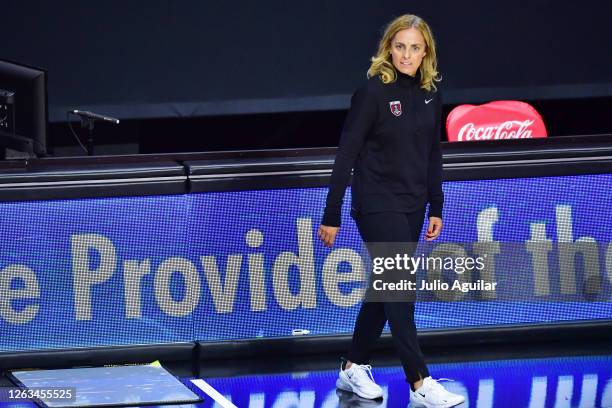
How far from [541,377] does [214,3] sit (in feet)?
18.4

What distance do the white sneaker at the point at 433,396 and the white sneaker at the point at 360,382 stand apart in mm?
296

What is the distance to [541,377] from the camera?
594 cm

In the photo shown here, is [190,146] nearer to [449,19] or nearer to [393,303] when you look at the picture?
[449,19]

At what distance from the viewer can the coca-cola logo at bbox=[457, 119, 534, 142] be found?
891 cm

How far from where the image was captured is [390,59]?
5.32m

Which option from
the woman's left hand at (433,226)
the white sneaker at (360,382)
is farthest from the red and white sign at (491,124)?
the white sneaker at (360,382)

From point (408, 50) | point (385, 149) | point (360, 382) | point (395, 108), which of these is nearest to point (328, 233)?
point (385, 149)

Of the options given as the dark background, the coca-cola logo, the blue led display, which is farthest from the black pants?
the dark background

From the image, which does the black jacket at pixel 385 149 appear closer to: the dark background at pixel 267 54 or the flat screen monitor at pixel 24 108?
the flat screen monitor at pixel 24 108

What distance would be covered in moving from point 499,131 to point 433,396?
4075 millimetres

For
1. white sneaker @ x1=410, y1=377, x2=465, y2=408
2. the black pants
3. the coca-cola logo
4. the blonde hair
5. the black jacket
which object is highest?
the coca-cola logo

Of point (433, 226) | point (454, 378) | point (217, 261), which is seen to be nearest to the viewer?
point (433, 226)

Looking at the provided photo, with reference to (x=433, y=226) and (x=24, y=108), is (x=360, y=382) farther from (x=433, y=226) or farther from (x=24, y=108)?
(x=24, y=108)

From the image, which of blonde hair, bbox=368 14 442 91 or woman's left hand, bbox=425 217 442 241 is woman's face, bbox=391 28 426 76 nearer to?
blonde hair, bbox=368 14 442 91
